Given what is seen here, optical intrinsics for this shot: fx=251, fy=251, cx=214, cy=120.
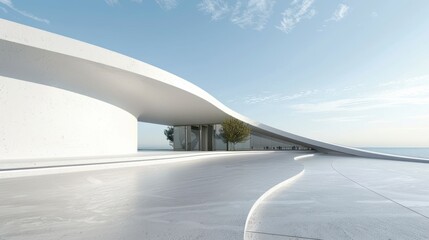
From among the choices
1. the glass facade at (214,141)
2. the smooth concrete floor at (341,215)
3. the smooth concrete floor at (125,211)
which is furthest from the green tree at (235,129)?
the smooth concrete floor at (125,211)

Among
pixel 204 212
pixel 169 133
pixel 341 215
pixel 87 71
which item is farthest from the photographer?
pixel 169 133

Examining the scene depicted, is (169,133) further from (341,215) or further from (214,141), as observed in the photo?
(341,215)

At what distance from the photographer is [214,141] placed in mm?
30016

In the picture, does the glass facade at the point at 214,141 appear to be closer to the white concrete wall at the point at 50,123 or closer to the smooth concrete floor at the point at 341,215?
the white concrete wall at the point at 50,123

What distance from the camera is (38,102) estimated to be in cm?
1013

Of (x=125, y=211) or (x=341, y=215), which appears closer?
(x=125, y=211)

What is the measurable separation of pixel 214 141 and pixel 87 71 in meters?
20.8

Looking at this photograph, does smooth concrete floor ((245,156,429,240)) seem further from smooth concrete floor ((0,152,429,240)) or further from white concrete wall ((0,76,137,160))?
white concrete wall ((0,76,137,160))

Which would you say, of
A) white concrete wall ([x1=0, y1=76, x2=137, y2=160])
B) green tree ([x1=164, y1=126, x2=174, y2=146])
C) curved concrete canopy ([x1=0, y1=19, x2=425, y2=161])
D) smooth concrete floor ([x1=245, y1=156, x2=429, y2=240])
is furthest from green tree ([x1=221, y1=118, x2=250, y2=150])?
smooth concrete floor ([x1=245, y1=156, x2=429, y2=240])

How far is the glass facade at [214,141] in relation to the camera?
29844 mm

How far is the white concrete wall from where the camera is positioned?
9.34 metres

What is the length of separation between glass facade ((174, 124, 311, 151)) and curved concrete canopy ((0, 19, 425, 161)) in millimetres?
12920

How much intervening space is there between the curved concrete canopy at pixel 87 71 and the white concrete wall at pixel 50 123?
0.41 metres

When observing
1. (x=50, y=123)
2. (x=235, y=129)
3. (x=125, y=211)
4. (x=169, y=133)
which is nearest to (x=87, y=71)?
(x=50, y=123)
